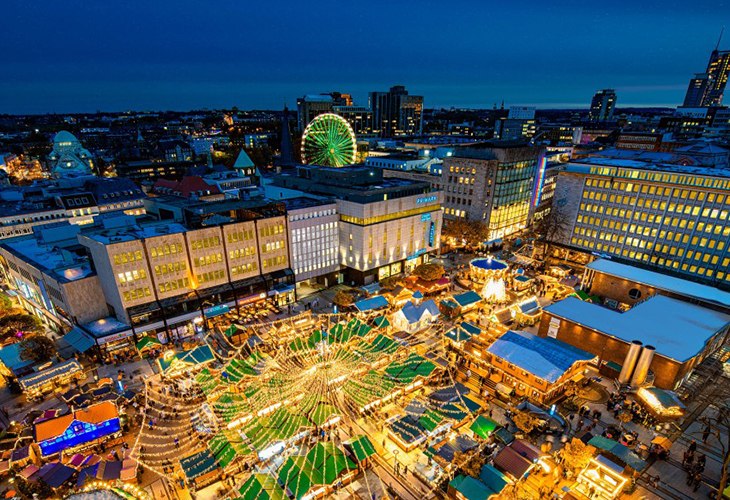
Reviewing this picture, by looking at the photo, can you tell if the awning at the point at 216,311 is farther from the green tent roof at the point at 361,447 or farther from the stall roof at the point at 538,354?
the stall roof at the point at 538,354

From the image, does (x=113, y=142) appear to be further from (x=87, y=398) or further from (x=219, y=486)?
(x=219, y=486)

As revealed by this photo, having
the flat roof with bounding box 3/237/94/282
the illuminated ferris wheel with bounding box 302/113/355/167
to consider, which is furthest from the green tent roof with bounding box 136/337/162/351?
the illuminated ferris wheel with bounding box 302/113/355/167

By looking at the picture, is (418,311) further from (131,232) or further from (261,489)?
(131,232)

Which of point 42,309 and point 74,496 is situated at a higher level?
point 74,496

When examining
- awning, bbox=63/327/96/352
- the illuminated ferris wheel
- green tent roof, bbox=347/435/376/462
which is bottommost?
green tent roof, bbox=347/435/376/462

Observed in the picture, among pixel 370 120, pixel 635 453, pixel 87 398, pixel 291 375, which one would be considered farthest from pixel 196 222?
pixel 370 120

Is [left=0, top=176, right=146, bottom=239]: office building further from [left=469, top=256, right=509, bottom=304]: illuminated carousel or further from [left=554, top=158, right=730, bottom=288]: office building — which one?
[left=554, top=158, right=730, bottom=288]: office building

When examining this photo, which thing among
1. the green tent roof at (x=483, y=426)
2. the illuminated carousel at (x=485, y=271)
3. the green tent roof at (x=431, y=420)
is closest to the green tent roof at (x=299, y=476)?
the green tent roof at (x=431, y=420)
